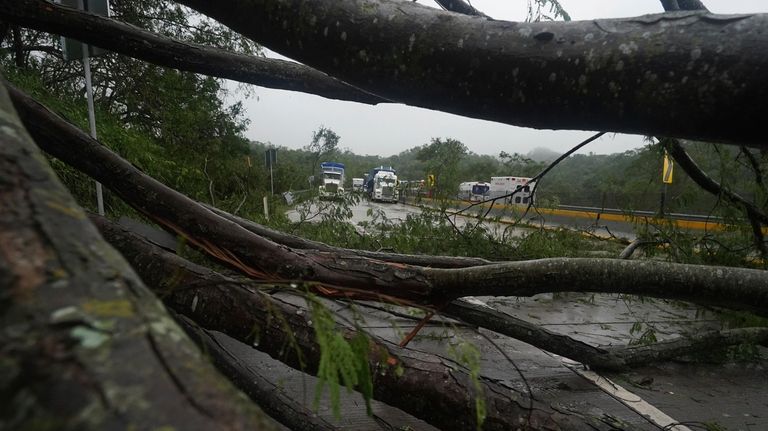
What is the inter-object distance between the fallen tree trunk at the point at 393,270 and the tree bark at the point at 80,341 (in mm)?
1330

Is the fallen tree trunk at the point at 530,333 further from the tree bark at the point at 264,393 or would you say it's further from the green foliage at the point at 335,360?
the green foliage at the point at 335,360

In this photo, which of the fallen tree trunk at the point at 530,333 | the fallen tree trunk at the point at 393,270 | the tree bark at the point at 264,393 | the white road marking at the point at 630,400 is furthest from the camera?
the white road marking at the point at 630,400

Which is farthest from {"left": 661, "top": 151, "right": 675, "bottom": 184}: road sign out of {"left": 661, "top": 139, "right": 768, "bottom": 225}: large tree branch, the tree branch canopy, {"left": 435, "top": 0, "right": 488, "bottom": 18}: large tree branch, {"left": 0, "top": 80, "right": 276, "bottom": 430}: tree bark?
{"left": 0, "top": 80, "right": 276, "bottom": 430}: tree bark

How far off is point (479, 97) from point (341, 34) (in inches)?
16.2

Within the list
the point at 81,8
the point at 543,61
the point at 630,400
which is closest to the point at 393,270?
the point at 543,61

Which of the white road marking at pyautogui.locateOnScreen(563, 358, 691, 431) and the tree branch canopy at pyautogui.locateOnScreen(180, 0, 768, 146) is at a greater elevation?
the tree branch canopy at pyautogui.locateOnScreen(180, 0, 768, 146)

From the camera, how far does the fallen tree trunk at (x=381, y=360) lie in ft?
5.77

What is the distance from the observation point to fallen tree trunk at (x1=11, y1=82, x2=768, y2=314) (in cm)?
193

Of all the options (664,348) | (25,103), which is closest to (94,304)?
(25,103)

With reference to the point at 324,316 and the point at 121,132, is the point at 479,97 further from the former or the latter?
the point at 121,132

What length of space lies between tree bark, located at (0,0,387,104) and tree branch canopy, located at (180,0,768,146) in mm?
1267

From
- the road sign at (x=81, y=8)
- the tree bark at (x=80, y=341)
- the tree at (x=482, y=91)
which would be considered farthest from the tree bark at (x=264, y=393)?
the road sign at (x=81, y=8)

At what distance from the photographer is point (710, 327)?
5.73m

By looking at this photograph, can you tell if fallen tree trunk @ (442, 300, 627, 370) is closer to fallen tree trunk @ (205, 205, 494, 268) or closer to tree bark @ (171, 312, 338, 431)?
fallen tree trunk @ (205, 205, 494, 268)
